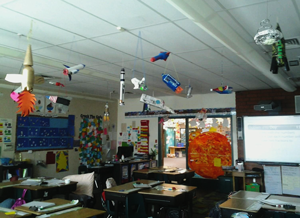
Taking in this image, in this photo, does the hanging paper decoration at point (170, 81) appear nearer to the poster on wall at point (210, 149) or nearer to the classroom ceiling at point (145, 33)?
the classroom ceiling at point (145, 33)

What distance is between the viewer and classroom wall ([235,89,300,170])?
7.59 metres

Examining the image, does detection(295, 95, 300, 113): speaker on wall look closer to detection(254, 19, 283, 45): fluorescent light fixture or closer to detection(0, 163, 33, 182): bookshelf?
detection(254, 19, 283, 45): fluorescent light fixture

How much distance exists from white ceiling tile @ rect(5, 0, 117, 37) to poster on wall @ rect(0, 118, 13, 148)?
4.46m

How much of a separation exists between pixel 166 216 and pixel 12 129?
475 centimetres

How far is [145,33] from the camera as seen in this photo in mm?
3744

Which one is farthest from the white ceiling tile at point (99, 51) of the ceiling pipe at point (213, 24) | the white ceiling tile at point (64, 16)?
the ceiling pipe at point (213, 24)

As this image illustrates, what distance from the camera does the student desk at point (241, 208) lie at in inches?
131

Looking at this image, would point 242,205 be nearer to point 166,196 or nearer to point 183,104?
point 166,196

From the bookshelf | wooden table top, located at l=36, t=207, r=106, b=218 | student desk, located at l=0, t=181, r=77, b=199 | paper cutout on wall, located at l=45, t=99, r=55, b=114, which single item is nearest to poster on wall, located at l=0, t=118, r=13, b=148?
the bookshelf

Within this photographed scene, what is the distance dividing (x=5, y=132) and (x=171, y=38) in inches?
209

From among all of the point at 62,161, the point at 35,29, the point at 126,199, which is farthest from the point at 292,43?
the point at 62,161

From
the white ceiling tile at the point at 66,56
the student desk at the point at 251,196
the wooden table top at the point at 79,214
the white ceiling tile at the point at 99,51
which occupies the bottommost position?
the student desk at the point at 251,196

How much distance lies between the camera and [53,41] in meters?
4.12

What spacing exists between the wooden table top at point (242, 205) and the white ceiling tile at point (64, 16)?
9.10 feet
